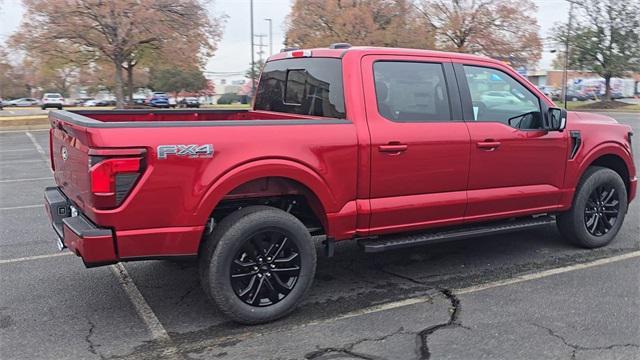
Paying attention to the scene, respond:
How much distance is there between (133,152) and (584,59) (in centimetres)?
4431

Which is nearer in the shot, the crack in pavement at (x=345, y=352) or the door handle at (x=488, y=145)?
the crack in pavement at (x=345, y=352)

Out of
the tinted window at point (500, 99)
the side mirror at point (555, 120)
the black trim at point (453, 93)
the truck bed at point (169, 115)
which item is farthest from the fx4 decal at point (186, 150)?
the side mirror at point (555, 120)

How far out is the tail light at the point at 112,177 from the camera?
3.31 metres

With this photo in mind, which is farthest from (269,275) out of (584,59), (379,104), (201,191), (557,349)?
(584,59)

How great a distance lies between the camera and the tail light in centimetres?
331

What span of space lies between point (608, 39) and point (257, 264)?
43.6 m

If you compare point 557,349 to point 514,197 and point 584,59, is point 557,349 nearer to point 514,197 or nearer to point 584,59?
point 514,197

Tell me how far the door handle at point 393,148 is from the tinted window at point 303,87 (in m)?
0.39

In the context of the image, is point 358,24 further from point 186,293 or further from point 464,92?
point 186,293

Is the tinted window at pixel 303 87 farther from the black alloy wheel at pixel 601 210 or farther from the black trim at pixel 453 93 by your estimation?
the black alloy wheel at pixel 601 210

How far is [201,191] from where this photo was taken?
3.58m

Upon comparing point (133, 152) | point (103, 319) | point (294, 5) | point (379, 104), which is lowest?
point (103, 319)

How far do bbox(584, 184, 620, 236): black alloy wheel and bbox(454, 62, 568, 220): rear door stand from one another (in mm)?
578

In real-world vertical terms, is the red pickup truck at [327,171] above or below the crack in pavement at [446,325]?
above
